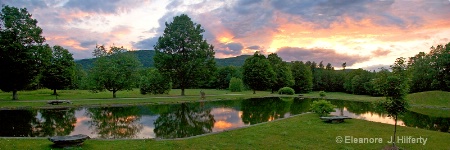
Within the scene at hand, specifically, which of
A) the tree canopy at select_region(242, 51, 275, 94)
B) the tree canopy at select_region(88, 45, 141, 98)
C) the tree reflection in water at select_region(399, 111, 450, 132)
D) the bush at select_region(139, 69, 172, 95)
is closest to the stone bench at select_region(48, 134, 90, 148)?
the tree reflection in water at select_region(399, 111, 450, 132)

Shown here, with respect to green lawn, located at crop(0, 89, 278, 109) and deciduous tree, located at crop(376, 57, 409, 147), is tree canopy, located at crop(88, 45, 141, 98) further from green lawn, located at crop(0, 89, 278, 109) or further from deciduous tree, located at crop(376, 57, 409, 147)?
deciduous tree, located at crop(376, 57, 409, 147)

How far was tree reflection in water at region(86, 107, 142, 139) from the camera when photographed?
15.7m

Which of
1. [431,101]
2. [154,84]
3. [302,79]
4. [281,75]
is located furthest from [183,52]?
[302,79]

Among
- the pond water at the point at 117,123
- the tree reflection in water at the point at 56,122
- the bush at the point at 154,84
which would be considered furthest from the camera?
the bush at the point at 154,84

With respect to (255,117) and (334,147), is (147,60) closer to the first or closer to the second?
(255,117)

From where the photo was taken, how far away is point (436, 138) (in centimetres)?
1314

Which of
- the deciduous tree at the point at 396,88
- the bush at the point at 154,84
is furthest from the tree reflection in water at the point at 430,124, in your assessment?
the bush at the point at 154,84

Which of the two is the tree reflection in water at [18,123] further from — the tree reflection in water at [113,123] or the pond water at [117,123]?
the tree reflection in water at [113,123]

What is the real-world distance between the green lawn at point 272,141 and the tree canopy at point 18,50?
23.9 metres

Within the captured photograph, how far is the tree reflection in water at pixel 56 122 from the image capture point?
A: 15.8 metres

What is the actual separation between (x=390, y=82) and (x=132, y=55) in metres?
35.2

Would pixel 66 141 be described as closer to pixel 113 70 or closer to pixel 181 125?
pixel 181 125

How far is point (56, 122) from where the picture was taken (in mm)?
19016

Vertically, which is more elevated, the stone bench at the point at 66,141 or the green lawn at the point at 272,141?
the stone bench at the point at 66,141
